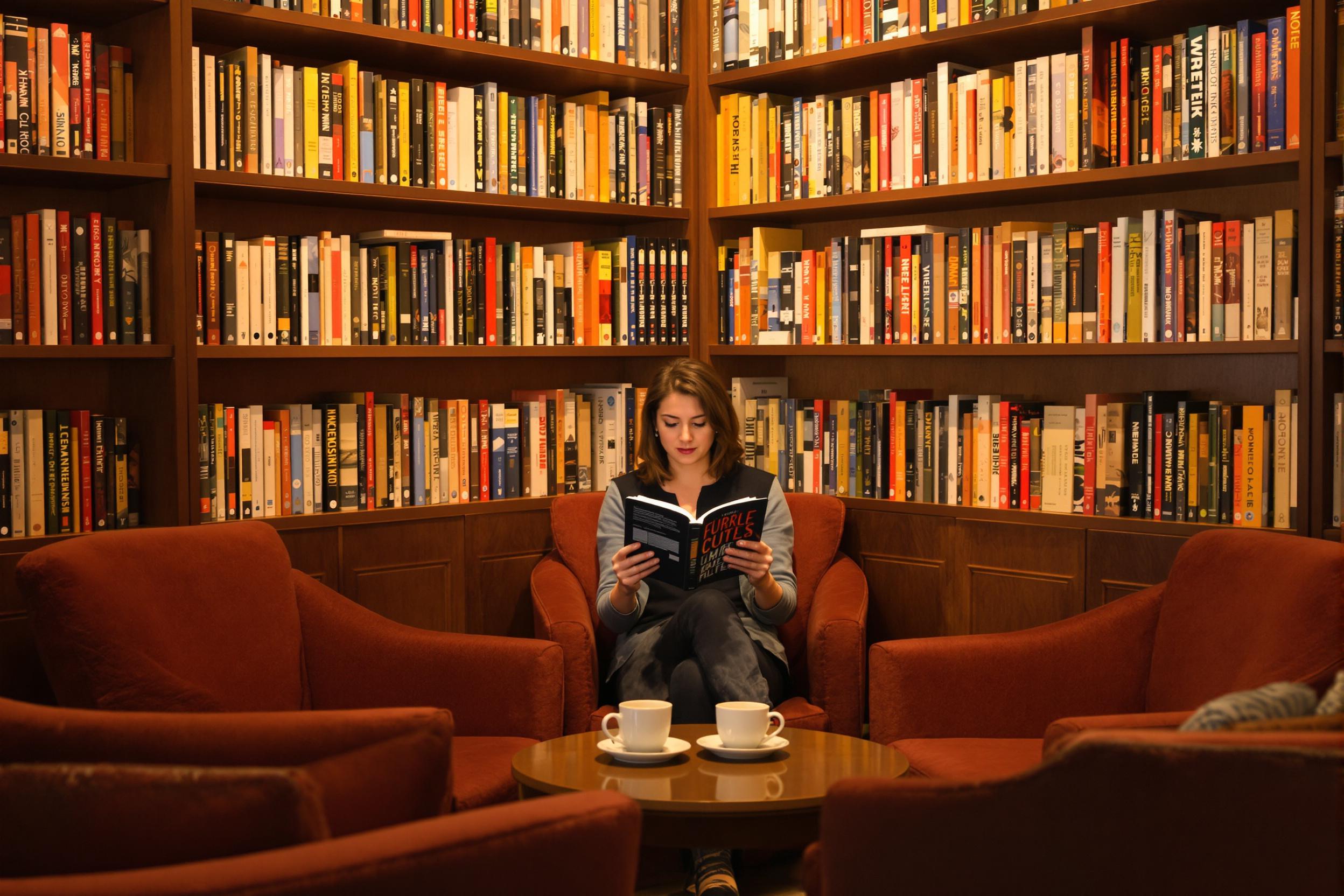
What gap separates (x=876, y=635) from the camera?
362cm

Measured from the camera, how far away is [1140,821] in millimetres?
1357

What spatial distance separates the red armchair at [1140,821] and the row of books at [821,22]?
2.28 meters

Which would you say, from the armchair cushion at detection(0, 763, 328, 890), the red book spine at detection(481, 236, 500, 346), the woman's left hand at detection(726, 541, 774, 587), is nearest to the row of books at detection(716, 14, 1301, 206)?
the red book spine at detection(481, 236, 500, 346)

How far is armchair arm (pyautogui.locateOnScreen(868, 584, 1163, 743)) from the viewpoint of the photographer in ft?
8.83

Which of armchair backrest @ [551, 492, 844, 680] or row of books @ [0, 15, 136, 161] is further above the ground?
row of books @ [0, 15, 136, 161]

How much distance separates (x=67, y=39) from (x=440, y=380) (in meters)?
1.32

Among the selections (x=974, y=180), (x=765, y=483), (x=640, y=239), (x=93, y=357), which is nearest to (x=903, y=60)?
(x=974, y=180)

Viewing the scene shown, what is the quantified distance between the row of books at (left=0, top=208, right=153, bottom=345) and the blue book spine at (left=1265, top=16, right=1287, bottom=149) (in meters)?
2.49

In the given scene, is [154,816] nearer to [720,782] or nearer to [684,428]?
[720,782]

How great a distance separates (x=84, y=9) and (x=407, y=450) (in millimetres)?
1272

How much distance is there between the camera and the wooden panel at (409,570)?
3301 millimetres

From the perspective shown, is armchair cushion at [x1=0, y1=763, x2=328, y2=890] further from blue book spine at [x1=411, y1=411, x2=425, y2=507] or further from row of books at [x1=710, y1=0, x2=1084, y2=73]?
row of books at [x1=710, y1=0, x2=1084, y2=73]

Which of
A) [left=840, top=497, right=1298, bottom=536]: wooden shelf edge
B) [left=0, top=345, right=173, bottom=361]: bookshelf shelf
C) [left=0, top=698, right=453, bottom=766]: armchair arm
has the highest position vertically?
[left=0, top=345, right=173, bottom=361]: bookshelf shelf

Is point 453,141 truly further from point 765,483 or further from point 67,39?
point 765,483
